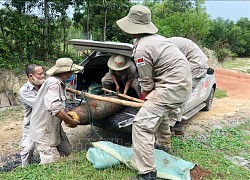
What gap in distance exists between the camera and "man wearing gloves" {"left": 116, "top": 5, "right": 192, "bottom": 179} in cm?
309

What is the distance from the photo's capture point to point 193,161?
406 cm

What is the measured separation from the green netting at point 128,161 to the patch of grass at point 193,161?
74mm

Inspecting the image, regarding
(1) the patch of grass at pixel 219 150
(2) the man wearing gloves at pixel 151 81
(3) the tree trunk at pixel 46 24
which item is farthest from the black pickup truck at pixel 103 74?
(3) the tree trunk at pixel 46 24

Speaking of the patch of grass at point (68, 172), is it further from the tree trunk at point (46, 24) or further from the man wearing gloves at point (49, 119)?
the tree trunk at point (46, 24)

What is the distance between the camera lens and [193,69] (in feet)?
17.6

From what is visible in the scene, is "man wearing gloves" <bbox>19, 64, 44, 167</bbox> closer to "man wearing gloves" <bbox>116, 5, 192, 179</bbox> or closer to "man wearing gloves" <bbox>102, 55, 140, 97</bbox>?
"man wearing gloves" <bbox>102, 55, 140, 97</bbox>

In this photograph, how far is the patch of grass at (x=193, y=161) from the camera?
11.2ft

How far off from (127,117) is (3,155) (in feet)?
7.00

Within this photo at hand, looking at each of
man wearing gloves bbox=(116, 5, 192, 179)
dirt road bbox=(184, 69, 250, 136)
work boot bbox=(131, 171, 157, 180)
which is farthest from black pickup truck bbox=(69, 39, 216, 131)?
work boot bbox=(131, 171, 157, 180)

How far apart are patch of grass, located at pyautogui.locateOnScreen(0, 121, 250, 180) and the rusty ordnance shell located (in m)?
0.49

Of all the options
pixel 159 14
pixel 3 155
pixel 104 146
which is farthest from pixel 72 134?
pixel 159 14

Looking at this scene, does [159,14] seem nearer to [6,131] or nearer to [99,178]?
[6,131]

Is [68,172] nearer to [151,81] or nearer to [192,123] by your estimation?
[151,81]

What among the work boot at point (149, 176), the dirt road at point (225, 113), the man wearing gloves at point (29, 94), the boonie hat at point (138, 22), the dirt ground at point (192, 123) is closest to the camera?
the work boot at point (149, 176)
